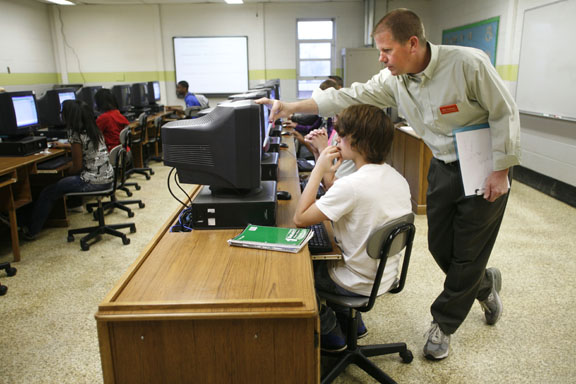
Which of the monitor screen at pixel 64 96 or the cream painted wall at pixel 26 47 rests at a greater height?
the cream painted wall at pixel 26 47

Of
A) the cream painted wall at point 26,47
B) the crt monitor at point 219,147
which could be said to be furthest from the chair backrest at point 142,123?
the crt monitor at point 219,147

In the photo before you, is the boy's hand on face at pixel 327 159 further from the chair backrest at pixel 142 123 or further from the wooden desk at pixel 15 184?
the chair backrest at pixel 142 123

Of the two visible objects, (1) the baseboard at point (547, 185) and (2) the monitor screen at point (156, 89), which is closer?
(1) the baseboard at point (547, 185)

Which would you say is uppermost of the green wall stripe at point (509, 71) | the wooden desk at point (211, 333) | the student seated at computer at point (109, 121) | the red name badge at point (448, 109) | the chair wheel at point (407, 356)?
the green wall stripe at point (509, 71)

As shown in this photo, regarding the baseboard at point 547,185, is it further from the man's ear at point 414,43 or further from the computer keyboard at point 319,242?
the computer keyboard at point 319,242

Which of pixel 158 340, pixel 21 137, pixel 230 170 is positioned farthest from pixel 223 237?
pixel 21 137

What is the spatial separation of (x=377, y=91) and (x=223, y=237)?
3.40 ft

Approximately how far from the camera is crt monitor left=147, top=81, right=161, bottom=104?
773cm

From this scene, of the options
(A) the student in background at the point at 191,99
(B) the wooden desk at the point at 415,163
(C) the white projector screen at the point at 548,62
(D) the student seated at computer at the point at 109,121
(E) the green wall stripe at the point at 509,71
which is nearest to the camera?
(B) the wooden desk at the point at 415,163

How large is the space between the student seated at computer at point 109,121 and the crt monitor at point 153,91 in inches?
121

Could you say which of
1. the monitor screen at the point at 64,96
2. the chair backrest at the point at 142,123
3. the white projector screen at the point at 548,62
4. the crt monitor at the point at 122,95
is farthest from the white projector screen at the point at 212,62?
the white projector screen at the point at 548,62

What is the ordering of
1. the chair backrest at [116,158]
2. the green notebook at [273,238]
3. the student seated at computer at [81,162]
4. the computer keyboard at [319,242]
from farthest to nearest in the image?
the chair backrest at [116,158] → the student seated at computer at [81,162] → the computer keyboard at [319,242] → the green notebook at [273,238]

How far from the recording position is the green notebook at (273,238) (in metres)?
1.50

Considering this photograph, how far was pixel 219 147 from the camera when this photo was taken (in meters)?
1.60
